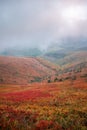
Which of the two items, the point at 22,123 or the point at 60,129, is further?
the point at 22,123

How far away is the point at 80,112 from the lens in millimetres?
32969

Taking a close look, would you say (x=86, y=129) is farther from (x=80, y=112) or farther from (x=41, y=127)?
(x=80, y=112)

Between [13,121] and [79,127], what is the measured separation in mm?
8278

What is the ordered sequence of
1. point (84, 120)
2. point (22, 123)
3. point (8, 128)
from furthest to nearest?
point (84, 120) < point (22, 123) < point (8, 128)

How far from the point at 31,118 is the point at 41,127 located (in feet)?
19.8

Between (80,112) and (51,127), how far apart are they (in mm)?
10792

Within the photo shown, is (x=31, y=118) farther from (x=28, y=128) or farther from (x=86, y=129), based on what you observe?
(x=86, y=129)

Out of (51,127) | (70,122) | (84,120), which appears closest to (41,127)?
(51,127)

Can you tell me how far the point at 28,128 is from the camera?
22484 millimetres

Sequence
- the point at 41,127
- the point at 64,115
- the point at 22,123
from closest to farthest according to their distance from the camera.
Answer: the point at 41,127
the point at 22,123
the point at 64,115

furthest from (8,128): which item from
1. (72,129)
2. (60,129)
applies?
(72,129)

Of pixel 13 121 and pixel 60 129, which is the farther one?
pixel 13 121

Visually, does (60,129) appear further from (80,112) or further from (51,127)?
(80,112)

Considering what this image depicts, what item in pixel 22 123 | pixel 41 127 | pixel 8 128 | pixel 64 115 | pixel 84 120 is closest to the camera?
pixel 8 128
